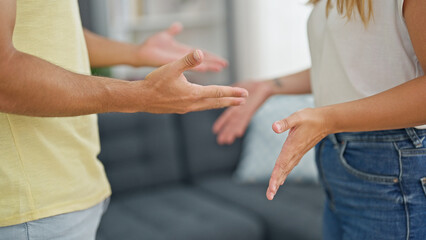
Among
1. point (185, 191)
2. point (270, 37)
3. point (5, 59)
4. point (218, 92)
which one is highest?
point (5, 59)

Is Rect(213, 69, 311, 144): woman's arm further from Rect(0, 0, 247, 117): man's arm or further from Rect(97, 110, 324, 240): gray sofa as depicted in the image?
Rect(97, 110, 324, 240): gray sofa

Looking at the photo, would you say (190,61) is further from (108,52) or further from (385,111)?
(108,52)

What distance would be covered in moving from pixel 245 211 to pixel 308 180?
16.3 inches

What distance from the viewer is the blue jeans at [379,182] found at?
36.9 inches

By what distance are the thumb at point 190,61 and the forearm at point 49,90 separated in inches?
4.0

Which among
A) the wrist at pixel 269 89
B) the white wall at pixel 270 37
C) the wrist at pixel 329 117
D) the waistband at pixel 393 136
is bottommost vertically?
the white wall at pixel 270 37

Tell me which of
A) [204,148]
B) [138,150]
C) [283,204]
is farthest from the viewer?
[204,148]

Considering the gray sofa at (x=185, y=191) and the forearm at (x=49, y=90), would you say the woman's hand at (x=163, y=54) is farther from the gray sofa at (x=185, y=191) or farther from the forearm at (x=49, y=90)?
the gray sofa at (x=185, y=191)

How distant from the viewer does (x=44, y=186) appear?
2.87 ft

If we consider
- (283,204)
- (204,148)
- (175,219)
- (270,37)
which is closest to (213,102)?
(175,219)

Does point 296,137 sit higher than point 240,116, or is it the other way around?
point 296,137

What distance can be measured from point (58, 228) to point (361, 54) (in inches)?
27.4

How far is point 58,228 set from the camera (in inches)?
35.0

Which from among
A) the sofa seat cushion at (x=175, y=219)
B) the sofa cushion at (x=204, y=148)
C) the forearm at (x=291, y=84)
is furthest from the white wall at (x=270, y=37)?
the forearm at (x=291, y=84)
